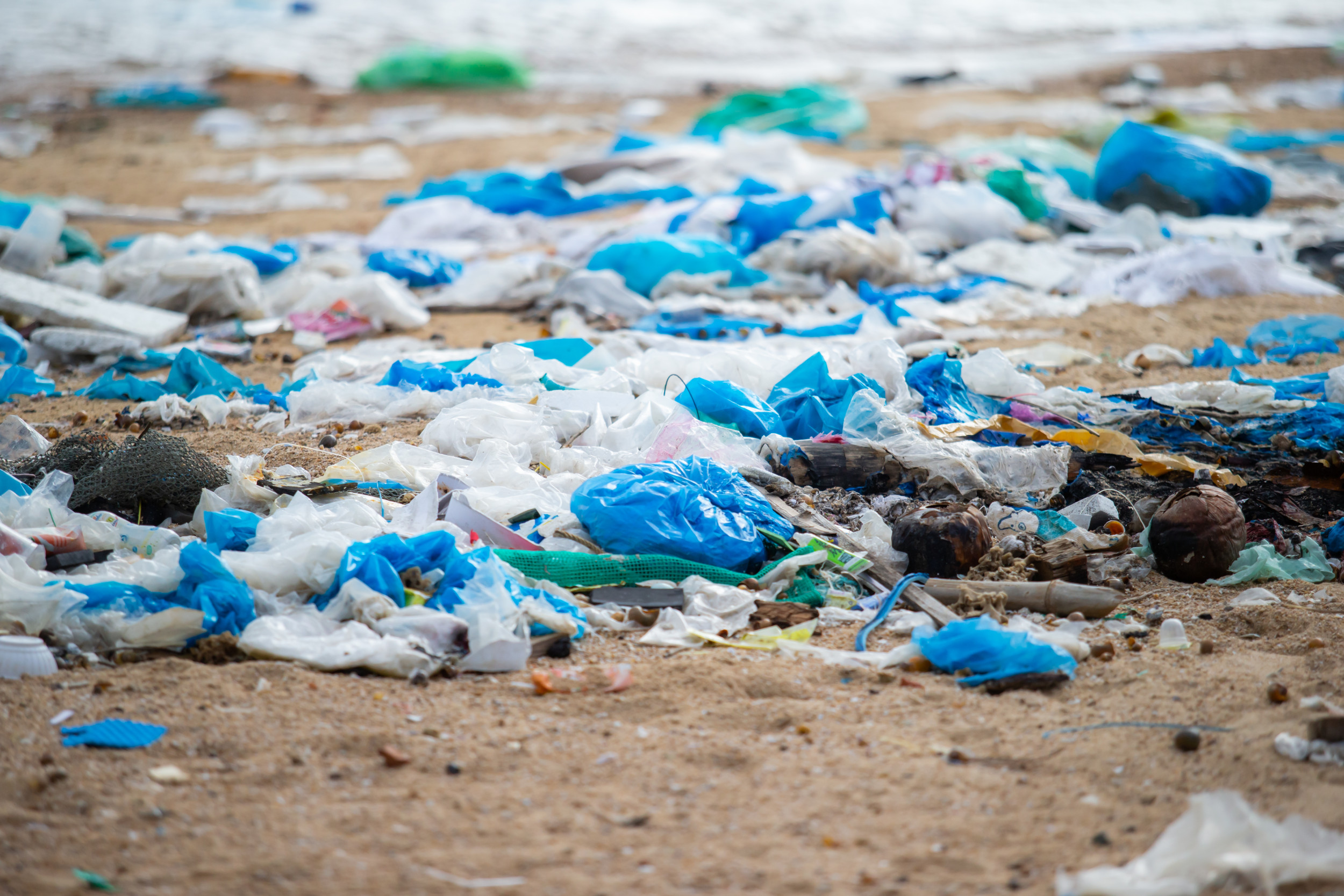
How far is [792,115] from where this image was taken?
11.1 meters

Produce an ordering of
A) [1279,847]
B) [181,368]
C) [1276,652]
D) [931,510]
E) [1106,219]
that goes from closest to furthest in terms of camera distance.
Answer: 1. [1279,847]
2. [1276,652]
3. [931,510]
4. [181,368]
5. [1106,219]

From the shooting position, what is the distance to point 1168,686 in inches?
100.0

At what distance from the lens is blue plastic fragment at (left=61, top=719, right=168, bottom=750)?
7.47ft

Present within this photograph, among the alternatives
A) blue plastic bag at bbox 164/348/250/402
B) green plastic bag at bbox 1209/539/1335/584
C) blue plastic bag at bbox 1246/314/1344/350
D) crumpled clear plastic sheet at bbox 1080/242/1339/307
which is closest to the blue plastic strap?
green plastic bag at bbox 1209/539/1335/584

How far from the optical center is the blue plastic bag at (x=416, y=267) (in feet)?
22.0

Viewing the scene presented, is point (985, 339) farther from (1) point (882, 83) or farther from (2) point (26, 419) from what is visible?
(1) point (882, 83)

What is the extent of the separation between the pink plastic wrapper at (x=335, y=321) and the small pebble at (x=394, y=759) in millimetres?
3979

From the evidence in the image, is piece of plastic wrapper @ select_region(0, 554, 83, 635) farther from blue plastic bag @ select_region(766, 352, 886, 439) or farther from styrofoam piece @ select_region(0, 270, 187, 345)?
styrofoam piece @ select_region(0, 270, 187, 345)

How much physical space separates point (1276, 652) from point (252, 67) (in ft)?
55.8

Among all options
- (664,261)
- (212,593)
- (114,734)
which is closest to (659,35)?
(664,261)

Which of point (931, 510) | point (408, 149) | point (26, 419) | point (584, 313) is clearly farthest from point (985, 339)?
point (408, 149)

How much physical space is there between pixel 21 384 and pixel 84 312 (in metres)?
0.78

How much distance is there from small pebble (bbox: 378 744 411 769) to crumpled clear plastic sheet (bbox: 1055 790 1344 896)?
1.36 m

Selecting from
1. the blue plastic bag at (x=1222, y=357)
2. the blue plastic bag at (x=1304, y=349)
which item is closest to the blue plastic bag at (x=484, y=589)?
the blue plastic bag at (x=1222, y=357)
